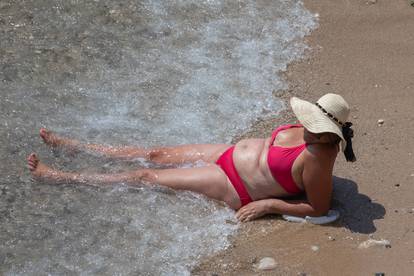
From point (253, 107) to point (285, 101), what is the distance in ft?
1.08

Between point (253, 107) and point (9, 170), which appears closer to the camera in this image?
point (9, 170)

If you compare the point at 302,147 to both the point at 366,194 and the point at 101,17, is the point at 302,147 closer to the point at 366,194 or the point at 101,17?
the point at 366,194

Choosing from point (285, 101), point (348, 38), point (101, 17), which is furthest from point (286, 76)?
point (101, 17)

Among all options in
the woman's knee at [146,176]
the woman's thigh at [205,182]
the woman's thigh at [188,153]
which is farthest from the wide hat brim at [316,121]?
the woman's knee at [146,176]

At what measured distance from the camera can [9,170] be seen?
20.9 feet

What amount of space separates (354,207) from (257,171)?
0.81 metres

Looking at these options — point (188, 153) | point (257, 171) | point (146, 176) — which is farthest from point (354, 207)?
point (146, 176)

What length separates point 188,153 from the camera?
6289mm

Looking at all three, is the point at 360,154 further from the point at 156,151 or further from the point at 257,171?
the point at 156,151

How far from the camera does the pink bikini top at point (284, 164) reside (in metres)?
5.59

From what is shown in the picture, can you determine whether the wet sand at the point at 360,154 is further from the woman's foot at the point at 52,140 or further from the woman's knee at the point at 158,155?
the woman's foot at the point at 52,140

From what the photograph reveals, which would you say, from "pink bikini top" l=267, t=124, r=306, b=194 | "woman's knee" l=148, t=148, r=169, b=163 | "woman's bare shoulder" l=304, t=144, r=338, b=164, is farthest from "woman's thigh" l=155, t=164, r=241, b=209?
"woman's bare shoulder" l=304, t=144, r=338, b=164

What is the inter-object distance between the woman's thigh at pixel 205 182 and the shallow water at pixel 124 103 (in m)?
0.08

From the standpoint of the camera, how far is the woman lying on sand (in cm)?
541
